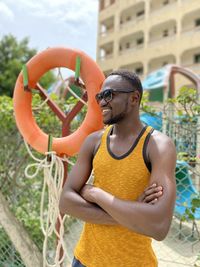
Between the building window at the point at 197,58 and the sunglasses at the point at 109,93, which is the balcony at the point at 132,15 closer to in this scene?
the building window at the point at 197,58

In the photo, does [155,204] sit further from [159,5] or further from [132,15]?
[132,15]

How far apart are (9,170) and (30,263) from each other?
126cm

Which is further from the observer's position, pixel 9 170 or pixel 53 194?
pixel 9 170

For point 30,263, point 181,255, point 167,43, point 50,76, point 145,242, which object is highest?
point 167,43

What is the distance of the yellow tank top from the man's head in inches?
4.2

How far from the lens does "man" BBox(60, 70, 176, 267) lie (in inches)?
43.6

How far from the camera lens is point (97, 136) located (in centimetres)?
133

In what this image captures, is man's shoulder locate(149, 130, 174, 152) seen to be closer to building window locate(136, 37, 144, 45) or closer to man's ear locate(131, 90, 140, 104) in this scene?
man's ear locate(131, 90, 140, 104)

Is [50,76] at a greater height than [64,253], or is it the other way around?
[50,76]

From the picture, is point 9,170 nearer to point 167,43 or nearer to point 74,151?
point 74,151

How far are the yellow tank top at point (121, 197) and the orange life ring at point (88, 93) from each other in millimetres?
489

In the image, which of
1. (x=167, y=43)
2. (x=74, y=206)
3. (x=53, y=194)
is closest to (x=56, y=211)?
(x=53, y=194)

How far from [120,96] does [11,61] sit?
20183 millimetres

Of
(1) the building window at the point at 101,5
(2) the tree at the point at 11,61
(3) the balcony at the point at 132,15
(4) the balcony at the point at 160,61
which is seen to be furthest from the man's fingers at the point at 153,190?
(1) the building window at the point at 101,5
